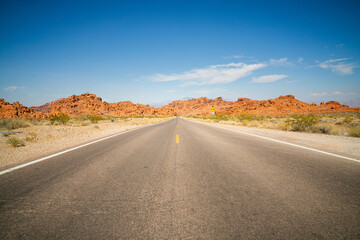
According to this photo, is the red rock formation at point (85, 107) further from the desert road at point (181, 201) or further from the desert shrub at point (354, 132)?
the desert shrub at point (354, 132)

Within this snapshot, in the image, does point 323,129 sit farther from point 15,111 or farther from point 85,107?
point 85,107

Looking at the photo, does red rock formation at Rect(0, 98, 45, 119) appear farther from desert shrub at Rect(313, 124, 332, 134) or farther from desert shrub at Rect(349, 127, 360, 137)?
desert shrub at Rect(349, 127, 360, 137)

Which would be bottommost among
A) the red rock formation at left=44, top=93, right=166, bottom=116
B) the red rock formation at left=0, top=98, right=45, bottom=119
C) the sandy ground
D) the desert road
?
the desert road

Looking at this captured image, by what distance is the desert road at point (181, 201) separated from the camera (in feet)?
5.62

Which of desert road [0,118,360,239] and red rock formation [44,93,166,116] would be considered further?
red rock formation [44,93,166,116]

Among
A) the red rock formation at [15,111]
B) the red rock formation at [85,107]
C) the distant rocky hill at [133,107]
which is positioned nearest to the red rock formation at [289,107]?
the distant rocky hill at [133,107]

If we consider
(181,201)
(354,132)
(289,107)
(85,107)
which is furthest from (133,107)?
(181,201)

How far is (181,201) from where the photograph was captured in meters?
2.33

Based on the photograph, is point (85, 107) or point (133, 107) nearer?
point (85, 107)

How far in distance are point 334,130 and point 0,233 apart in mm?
14308

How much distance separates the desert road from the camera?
1714 mm

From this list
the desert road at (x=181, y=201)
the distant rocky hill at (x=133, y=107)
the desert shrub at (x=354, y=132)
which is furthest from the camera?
the distant rocky hill at (x=133, y=107)

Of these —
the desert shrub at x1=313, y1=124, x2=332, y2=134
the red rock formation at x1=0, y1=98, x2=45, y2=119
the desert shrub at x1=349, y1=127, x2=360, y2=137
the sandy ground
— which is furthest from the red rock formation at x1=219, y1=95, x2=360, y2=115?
the red rock formation at x1=0, y1=98, x2=45, y2=119

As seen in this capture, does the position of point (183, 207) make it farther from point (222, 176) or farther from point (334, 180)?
point (334, 180)
